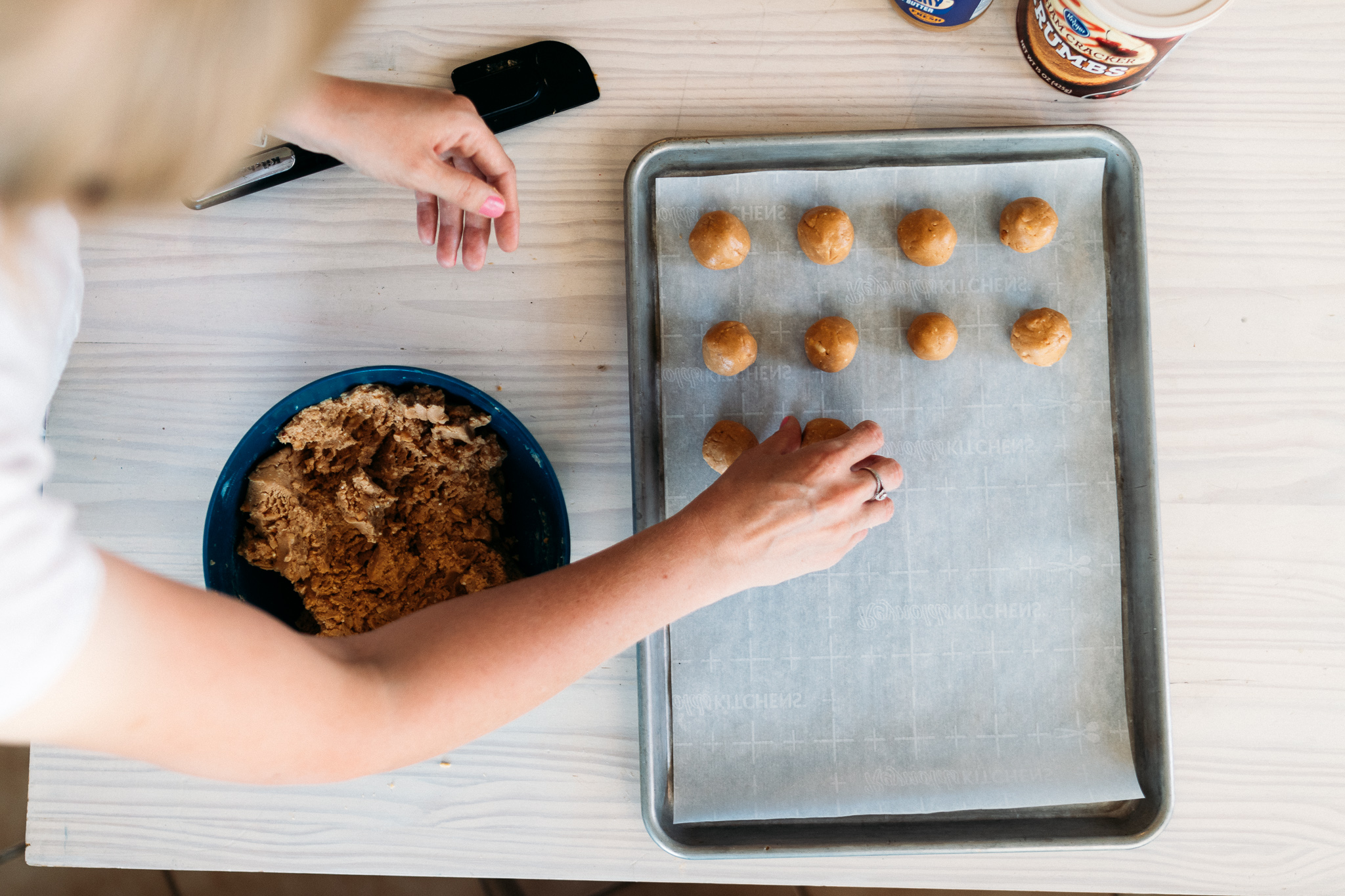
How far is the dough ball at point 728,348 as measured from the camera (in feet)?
2.56

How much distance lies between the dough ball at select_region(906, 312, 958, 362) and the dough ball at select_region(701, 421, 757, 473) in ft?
0.63

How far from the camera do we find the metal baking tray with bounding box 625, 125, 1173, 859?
780 millimetres

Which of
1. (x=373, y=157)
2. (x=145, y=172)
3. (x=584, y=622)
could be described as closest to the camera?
(x=145, y=172)

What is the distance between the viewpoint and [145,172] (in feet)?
1.22

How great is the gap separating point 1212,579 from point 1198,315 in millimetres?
276

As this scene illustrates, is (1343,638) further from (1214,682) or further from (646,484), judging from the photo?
(646,484)

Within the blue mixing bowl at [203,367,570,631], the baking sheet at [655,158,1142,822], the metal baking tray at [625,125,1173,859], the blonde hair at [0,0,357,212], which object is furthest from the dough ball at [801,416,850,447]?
the blonde hair at [0,0,357,212]

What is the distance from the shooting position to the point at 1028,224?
779mm

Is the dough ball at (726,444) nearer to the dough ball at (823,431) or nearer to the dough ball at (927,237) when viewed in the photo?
the dough ball at (823,431)

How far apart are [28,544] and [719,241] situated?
593 millimetres

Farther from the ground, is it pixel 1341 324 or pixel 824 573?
pixel 1341 324

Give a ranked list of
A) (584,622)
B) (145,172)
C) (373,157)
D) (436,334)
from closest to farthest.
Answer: (145,172)
(584,622)
(373,157)
(436,334)

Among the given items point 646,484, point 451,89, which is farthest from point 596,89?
point 646,484

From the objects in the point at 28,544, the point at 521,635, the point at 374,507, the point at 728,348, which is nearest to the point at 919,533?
the point at 728,348
